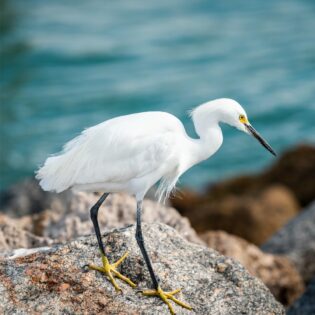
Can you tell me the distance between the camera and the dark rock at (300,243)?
294 inches

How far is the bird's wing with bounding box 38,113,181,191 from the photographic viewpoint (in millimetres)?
4949

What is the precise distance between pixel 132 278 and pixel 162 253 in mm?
298

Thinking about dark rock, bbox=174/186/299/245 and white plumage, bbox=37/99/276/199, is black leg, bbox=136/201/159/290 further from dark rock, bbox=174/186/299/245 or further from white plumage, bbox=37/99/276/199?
dark rock, bbox=174/186/299/245

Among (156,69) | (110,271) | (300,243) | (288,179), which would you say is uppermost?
(110,271)

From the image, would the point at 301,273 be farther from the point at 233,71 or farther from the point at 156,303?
the point at 233,71

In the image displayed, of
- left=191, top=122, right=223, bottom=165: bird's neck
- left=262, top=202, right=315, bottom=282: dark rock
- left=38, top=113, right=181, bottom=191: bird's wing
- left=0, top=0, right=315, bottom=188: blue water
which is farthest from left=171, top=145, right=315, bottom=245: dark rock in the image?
left=38, top=113, right=181, bottom=191: bird's wing

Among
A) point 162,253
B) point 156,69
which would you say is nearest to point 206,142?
point 162,253

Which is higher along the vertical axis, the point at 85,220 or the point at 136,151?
the point at 136,151

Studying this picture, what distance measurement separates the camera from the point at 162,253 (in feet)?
16.5

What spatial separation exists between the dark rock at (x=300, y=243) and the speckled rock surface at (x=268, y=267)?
0.52m

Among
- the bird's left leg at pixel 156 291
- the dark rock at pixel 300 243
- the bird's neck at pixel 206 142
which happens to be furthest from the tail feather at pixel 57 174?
the dark rock at pixel 300 243

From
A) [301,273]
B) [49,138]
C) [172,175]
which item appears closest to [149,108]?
[49,138]

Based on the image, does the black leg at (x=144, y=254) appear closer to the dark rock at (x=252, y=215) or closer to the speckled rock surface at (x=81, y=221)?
the speckled rock surface at (x=81, y=221)

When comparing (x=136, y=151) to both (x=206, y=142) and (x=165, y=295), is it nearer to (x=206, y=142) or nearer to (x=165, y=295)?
(x=206, y=142)
